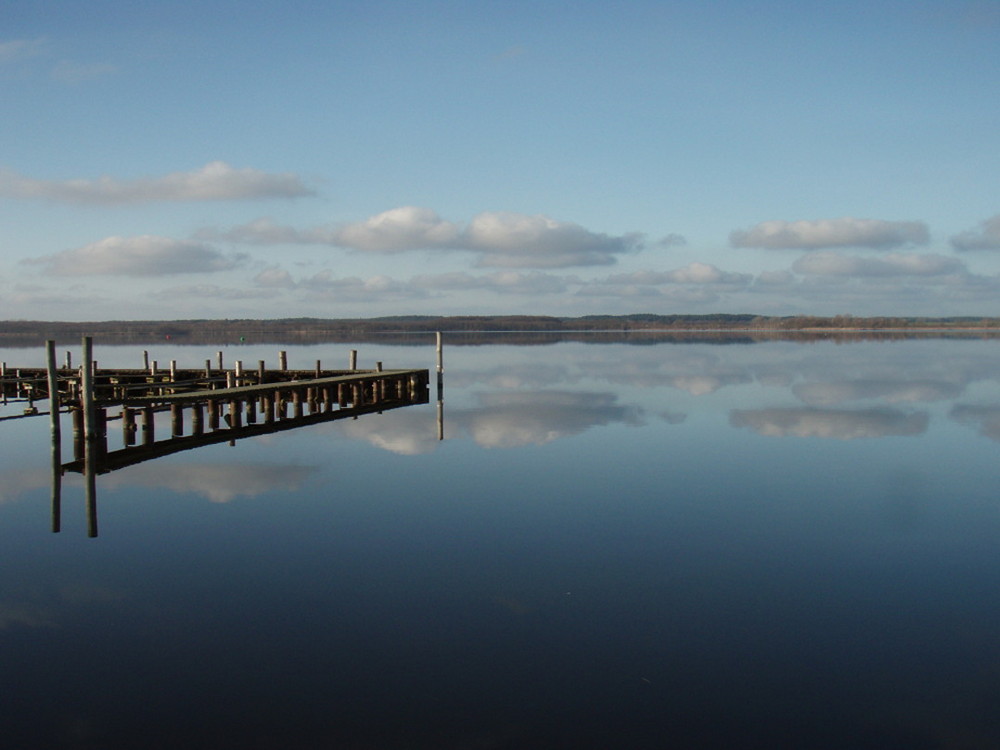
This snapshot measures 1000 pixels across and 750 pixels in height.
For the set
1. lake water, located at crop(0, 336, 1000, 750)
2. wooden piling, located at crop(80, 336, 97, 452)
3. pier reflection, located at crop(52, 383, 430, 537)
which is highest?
wooden piling, located at crop(80, 336, 97, 452)

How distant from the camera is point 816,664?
8.02 meters

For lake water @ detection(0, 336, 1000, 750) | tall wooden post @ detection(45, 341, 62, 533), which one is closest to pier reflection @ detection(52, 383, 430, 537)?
tall wooden post @ detection(45, 341, 62, 533)

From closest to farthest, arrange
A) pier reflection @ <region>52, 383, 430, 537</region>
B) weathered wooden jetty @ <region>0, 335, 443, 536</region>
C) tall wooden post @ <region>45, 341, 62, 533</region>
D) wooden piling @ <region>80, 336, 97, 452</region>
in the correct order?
tall wooden post @ <region>45, 341, 62, 533</region> → pier reflection @ <region>52, 383, 430, 537</region> → wooden piling @ <region>80, 336, 97, 452</region> → weathered wooden jetty @ <region>0, 335, 443, 536</region>

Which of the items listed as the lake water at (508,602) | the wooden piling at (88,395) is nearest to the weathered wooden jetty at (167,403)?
the wooden piling at (88,395)

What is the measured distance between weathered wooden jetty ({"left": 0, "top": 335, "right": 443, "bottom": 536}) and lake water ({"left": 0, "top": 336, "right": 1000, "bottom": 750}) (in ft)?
2.77

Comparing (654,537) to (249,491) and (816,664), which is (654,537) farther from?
(249,491)

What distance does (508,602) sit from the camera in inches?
386

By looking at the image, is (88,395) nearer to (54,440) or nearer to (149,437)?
(54,440)

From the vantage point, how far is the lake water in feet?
23.4

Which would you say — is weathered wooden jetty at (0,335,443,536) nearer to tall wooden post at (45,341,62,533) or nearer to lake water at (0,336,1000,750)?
tall wooden post at (45,341,62,533)

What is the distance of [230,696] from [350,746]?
1493 mm

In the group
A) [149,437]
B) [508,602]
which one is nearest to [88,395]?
[149,437]

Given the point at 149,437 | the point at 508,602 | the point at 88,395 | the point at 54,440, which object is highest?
the point at 88,395

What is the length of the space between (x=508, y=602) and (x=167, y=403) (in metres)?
16.3
